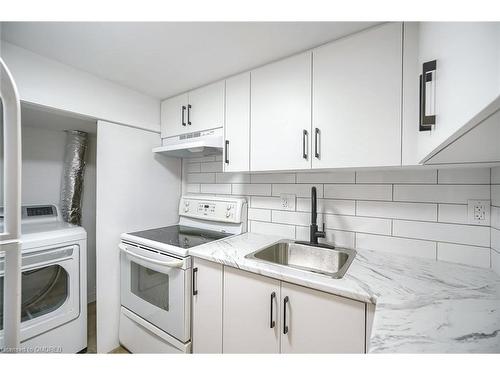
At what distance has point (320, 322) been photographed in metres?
0.90

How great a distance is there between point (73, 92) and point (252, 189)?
4.74 feet

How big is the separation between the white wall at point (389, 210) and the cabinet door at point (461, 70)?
1.97 ft

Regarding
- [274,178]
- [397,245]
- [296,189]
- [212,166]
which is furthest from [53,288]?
[397,245]

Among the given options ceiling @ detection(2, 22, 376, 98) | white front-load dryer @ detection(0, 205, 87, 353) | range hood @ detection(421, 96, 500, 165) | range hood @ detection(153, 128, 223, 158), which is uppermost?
ceiling @ detection(2, 22, 376, 98)

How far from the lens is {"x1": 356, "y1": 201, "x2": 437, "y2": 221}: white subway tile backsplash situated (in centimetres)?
116

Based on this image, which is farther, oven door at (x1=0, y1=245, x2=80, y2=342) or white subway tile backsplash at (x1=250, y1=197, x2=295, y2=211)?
white subway tile backsplash at (x1=250, y1=197, x2=295, y2=211)

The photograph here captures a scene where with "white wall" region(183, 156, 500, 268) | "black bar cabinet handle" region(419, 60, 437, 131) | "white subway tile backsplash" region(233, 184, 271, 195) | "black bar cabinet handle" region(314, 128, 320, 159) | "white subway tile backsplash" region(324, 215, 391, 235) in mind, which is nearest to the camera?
"black bar cabinet handle" region(419, 60, 437, 131)

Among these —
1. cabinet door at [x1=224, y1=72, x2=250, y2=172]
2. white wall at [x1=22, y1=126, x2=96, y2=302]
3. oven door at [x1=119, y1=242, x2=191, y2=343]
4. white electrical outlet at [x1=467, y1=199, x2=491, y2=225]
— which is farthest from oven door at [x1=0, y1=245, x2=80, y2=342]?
white electrical outlet at [x1=467, y1=199, x2=491, y2=225]

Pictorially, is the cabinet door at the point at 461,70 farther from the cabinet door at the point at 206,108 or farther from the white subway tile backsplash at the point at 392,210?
the cabinet door at the point at 206,108

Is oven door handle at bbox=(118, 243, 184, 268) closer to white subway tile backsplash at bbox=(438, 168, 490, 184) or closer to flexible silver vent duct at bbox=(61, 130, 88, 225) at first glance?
flexible silver vent duct at bbox=(61, 130, 88, 225)

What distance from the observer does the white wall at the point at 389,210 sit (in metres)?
1.07

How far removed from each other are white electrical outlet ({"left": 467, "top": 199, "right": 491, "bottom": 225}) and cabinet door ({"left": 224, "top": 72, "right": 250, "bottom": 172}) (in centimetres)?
121

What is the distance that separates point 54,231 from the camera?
1535 mm
